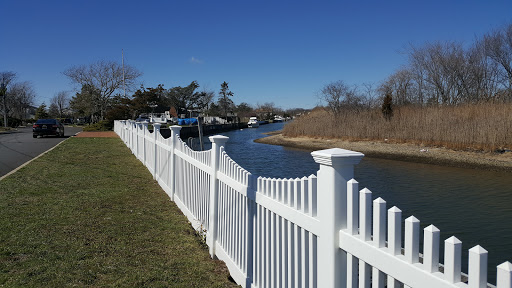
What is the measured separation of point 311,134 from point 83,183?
31.2 metres

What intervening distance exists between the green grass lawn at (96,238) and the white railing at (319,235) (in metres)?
0.58

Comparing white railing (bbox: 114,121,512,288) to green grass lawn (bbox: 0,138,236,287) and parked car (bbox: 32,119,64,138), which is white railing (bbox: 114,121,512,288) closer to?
green grass lawn (bbox: 0,138,236,287)

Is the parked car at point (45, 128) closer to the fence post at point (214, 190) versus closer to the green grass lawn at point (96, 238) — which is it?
the green grass lawn at point (96, 238)

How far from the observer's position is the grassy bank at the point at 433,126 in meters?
23.3

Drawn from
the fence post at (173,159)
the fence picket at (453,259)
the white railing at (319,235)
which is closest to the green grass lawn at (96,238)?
the fence post at (173,159)

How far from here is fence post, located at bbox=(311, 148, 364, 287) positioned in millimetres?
2342

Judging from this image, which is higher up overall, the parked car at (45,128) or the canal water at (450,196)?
the parked car at (45,128)

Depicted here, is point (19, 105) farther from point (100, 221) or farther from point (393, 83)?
point (100, 221)

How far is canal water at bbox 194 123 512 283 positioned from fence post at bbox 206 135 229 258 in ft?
15.3

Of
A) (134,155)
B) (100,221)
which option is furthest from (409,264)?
(134,155)

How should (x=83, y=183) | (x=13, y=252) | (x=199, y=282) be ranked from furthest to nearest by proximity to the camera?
(x=83, y=183), (x=13, y=252), (x=199, y=282)

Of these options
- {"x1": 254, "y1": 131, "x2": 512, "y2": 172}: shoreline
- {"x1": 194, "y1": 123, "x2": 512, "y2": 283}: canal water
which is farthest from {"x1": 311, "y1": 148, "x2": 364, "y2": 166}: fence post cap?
{"x1": 254, "y1": 131, "x2": 512, "y2": 172}: shoreline

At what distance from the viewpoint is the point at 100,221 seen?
6188mm

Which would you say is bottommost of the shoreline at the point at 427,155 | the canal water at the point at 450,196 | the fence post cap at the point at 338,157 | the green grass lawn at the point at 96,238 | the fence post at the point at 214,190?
the canal water at the point at 450,196
